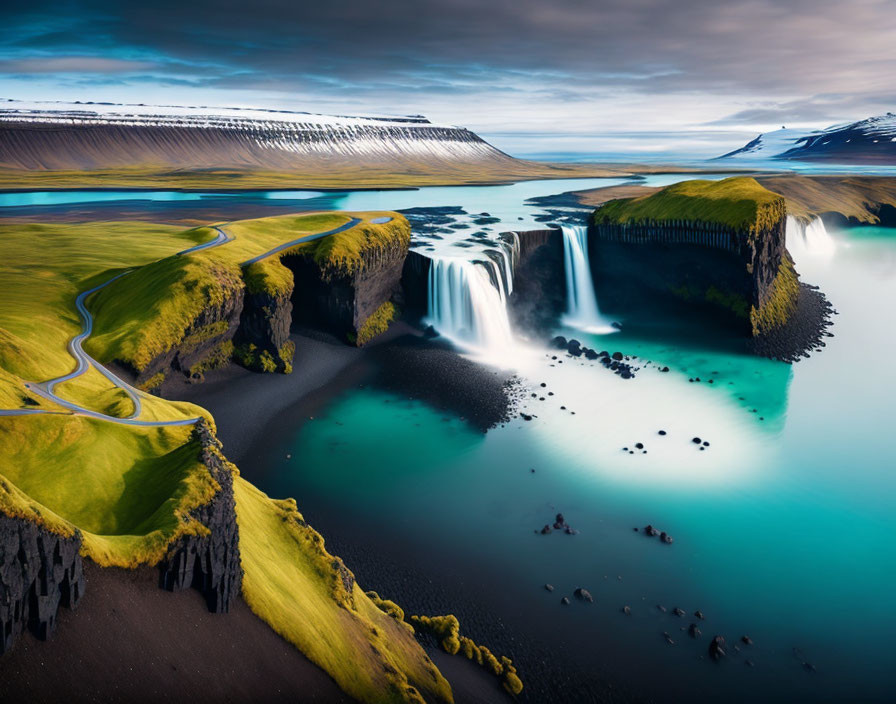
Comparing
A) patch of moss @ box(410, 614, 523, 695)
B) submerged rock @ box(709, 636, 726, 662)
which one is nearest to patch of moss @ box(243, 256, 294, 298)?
patch of moss @ box(410, 614, 523, 695)

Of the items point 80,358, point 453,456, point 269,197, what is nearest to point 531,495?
point 453,456

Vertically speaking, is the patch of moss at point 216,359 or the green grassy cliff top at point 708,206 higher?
the green grassy cliff top at point 708,206

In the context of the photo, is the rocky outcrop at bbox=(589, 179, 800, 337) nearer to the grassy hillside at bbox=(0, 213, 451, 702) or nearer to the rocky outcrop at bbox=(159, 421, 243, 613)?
the grassy hillside at bbox=(0, 213, 451, 702)

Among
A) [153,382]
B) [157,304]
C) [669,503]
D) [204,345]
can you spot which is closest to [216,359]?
[204,345]

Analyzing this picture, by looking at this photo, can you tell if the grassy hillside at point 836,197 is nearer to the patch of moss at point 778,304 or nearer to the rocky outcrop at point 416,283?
the patch of moss at point 778,304

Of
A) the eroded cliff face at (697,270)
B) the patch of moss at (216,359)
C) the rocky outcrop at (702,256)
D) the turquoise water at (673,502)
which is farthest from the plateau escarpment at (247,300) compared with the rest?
the rocky outcrop at (702,256)

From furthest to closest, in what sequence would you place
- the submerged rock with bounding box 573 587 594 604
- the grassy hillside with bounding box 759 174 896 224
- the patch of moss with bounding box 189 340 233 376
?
the grassy hillside with bounding box 759 174 896 224
the patch of moss with bounding box 189 340 233 376
the submerged rock with bounding box 573 587 594 604
